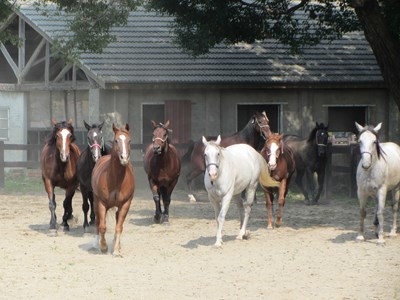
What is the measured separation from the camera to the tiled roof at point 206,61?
2806 cm

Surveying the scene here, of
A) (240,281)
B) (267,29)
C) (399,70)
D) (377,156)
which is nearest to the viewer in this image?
(240,281)

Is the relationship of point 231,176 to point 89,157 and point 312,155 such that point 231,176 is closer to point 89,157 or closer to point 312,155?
point 89,157

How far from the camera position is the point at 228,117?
29031 millimetres

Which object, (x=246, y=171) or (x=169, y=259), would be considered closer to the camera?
(x=169, y=259)

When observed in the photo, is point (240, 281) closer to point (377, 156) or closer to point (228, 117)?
point (377, 156)

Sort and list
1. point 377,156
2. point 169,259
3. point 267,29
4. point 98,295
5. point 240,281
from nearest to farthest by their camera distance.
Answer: point 98,295
point 240,281
point 169,259
point 377,156
point 267,29

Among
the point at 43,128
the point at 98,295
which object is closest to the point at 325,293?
the point at 98,295

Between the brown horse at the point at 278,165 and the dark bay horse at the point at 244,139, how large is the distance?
1.70 meters

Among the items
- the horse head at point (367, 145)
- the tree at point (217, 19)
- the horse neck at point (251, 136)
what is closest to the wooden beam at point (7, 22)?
the tree at point (217, 19)

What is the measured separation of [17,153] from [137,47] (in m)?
5.47

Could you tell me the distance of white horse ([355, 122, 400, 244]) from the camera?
1552 centimetres

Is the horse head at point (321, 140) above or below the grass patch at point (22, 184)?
above

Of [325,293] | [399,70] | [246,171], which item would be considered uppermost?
[399,70]

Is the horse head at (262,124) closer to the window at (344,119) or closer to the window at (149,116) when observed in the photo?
the window at (149,116)
